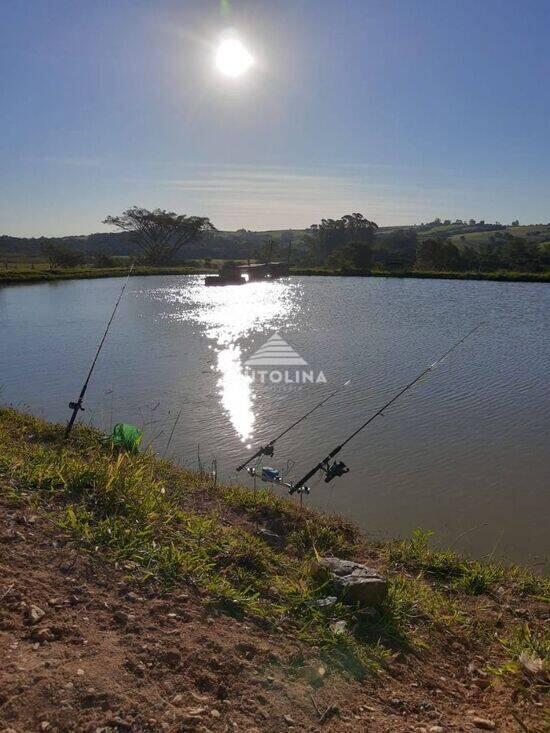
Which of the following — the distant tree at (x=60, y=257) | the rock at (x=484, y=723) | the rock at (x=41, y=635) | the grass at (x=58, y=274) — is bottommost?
the rock at (x=484, y=723)

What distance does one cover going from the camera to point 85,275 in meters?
37.3

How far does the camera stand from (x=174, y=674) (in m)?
2.44

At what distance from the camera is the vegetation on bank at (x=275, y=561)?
310 centimetres

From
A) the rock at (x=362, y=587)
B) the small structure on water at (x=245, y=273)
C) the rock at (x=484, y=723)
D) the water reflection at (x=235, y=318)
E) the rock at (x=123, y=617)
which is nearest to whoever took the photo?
the rock at (x=484, y=723)

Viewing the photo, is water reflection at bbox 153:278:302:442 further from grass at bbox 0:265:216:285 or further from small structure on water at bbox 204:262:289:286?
grass at bbox 0:265:216:285

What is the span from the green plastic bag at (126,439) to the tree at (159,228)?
52026 millimetres

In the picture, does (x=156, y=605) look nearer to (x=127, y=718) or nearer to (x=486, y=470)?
(x=127, y=718)

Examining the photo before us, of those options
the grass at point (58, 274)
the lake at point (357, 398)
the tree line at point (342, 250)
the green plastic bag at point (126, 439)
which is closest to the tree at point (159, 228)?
the tree line at point (342, 250)

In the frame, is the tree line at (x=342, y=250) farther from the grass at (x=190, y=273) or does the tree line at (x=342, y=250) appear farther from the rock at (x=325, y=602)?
the rock at (x=325, y=602)

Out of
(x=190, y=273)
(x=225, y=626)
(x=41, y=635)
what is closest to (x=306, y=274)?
(x=190, y=273)

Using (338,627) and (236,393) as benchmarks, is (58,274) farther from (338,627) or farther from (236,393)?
(338,627)

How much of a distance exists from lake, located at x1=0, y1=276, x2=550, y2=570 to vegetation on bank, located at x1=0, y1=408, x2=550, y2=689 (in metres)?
0.82

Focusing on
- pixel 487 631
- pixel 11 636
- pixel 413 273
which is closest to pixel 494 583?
pixel 487 631

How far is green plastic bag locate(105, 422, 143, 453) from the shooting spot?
6.04 meters
